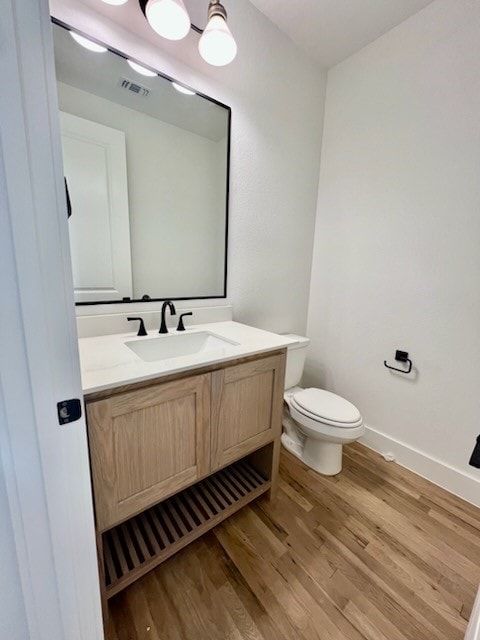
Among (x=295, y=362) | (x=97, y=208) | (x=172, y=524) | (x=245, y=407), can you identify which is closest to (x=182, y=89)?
(x=97, y=208)

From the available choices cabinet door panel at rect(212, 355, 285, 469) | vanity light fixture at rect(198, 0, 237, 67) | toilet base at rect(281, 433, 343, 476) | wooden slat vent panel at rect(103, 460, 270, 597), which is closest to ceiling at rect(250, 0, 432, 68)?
vanity light fixture at rect(198, 0, 237, 67)

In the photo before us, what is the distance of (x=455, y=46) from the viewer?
1.34 meters

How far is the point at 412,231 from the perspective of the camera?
1.58 metres

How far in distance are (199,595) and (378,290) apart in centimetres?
181

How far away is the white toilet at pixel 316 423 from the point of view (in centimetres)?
144

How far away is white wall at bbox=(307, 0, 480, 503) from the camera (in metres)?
1.37

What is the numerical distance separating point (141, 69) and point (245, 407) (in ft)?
5.17

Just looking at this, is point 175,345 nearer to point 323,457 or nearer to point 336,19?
point 323,457

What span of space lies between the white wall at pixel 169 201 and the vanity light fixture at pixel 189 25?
1.04 feet

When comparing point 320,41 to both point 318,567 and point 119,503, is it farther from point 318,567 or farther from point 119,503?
point 318,567

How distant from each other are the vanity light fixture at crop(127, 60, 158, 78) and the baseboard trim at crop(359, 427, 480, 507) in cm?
241

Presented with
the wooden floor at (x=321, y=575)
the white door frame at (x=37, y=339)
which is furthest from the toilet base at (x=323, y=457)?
the white door frame at (x=37, y=339)

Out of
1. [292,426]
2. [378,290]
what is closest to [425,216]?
[378,290]

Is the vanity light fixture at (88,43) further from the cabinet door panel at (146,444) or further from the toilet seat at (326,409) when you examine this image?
the toilet seat at (326,409)
